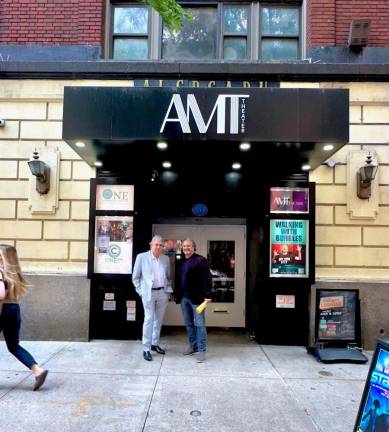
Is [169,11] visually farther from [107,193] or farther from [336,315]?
[336,315]

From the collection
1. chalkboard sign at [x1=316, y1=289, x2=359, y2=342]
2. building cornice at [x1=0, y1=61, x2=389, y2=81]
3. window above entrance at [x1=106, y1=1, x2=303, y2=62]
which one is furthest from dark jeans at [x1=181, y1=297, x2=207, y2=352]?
window above entrance at [x1=106, y1=1, x2=303, y2=62]

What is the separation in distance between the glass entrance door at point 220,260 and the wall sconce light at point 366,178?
7.93 ft

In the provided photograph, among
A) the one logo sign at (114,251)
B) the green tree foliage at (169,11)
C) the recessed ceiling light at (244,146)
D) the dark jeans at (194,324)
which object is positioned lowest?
the dark jeans at (194,324)

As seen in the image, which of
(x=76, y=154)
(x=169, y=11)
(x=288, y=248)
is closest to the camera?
(x=169, y=11)

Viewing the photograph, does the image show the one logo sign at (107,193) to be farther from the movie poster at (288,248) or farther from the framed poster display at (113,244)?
the movie poster at (288,248)

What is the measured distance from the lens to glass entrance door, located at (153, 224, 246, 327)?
326 inches

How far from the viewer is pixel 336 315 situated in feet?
21.9

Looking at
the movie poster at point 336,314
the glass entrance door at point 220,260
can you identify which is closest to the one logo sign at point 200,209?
the glass entrance door at point 220,260

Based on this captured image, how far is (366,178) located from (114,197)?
4502 mm

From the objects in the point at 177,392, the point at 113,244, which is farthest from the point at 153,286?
the point at 177,392

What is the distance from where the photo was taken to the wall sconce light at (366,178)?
22.6 feet

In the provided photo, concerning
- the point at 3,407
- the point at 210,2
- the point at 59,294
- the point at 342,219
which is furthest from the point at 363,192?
the point at 3,407

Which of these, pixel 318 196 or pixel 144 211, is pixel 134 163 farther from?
pixel 318 196

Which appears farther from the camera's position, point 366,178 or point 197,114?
point 366,178
